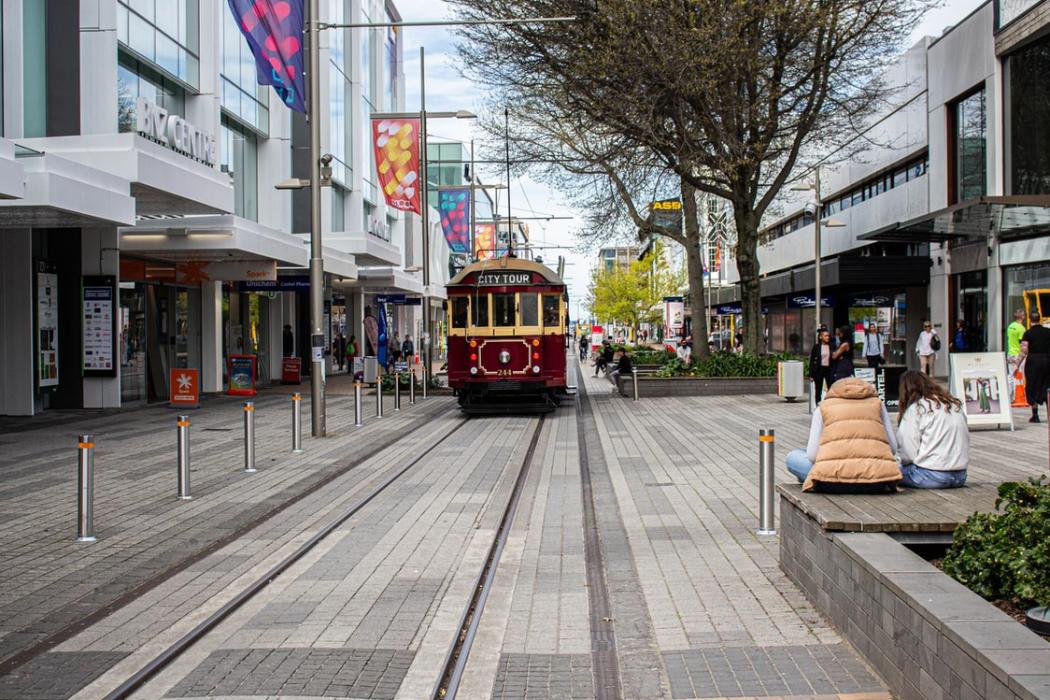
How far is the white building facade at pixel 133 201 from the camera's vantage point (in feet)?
60.3

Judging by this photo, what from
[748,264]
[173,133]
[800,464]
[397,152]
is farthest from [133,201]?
[748,264]

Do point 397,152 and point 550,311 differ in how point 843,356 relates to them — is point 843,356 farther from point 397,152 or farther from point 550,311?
point 397,152

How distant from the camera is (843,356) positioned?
19.9 metres

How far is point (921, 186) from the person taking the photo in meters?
34.7

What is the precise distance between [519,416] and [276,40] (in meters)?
9.66

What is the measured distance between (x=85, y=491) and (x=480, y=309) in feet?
45.9

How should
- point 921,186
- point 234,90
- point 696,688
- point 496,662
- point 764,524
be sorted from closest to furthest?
point 696,688 → point 496,662 → point 764,524 → point 234,90 → point 921,186

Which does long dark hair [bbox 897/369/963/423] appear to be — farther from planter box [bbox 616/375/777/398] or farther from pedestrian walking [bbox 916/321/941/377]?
planter box [bbox 616/375/777/398]

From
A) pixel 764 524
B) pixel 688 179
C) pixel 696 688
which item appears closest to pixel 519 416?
pixel 688 179

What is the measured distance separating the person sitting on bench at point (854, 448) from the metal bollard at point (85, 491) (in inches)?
231

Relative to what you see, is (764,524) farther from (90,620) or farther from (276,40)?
(276,40)

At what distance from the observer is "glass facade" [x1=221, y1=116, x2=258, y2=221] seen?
3012 centimetres

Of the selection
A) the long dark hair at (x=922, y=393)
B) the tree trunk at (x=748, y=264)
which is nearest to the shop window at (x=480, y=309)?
the tree trunk at (x=748, y=264)

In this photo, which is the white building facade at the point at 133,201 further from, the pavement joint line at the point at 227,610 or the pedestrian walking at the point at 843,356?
the pedestrian walking at the point at 843,356
